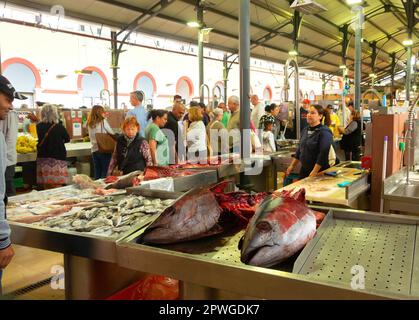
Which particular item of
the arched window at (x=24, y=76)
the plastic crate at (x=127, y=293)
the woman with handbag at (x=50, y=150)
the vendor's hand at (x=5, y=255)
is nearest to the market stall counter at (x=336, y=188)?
the plastic crate at (x=127, y=293)

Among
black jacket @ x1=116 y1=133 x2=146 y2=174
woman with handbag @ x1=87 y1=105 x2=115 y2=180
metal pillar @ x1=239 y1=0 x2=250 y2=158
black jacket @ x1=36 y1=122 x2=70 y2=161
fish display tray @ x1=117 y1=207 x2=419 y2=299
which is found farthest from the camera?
woman with handbag @ x1=87 y1=105 x2=115 y2=180

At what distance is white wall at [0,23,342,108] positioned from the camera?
12453 millimetres

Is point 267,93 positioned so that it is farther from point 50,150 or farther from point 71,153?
point 50,150

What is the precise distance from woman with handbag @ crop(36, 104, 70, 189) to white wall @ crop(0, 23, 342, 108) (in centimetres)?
860

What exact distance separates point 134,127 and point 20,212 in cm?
166

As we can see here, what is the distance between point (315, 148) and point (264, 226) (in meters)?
2.70

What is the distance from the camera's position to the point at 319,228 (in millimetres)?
1698

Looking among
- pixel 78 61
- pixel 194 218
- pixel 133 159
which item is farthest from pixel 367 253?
pixel 78 61

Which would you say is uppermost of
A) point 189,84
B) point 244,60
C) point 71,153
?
point 189,84

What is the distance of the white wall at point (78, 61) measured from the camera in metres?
12.5

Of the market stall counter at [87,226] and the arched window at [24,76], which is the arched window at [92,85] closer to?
the arched window at [24,76]

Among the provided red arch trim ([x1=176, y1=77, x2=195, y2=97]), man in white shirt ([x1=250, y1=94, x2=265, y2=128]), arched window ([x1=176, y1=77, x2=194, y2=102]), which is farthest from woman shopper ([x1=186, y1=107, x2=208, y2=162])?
arched window ([x1=176, y1=77, x2=194, y2=102])

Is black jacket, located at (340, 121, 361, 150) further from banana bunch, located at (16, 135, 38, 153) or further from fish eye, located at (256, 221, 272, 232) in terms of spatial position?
fish eye, located at (256, 221, 272, 232)

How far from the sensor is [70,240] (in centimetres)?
183
